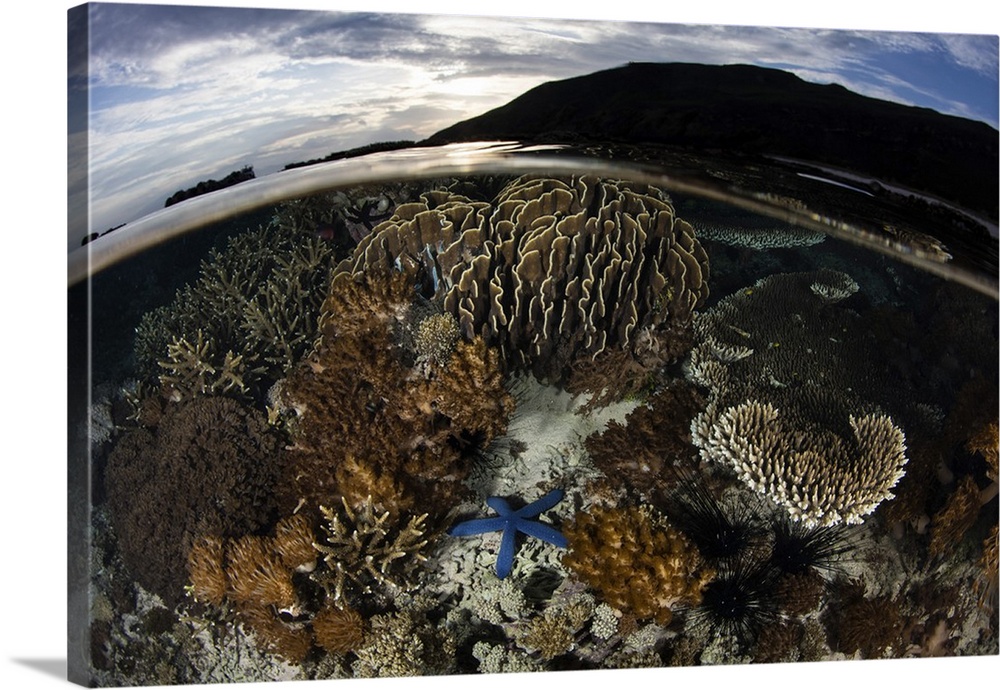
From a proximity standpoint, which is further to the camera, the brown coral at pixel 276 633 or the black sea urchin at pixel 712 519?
the black sea urchin at pixel 712 519

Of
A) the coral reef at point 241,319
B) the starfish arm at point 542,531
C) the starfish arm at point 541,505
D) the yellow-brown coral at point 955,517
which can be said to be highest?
the coral reef at point 241,319

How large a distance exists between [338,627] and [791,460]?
7.12 feet

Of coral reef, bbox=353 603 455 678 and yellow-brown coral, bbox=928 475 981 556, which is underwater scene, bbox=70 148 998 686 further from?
yellow-brown coral, bbox=928 475 981 556

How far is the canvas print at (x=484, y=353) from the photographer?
13.8 feet

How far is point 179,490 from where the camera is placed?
418cm

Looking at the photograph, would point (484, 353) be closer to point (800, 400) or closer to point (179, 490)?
point (179, 490)

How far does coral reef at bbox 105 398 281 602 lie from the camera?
13.7 feet

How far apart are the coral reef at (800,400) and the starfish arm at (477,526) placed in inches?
38.8

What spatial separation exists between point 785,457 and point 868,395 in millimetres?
575

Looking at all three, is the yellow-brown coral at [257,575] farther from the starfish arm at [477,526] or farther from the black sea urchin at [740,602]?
the black sea urchin at [740,602]

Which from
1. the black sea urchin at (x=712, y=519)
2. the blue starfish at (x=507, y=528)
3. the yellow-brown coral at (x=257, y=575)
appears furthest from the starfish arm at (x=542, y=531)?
the yellow-brown coral at (x=257, y=575)

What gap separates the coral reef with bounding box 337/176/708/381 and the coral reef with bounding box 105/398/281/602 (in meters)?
0.93

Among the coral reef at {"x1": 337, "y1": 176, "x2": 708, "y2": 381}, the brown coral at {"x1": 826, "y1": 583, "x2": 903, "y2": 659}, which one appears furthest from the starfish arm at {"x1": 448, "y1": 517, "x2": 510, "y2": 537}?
the brown coral at {"x1": 826, "y1": 583, "x2": 903, "y2": 659}

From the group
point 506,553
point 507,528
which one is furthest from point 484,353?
point 506,553
